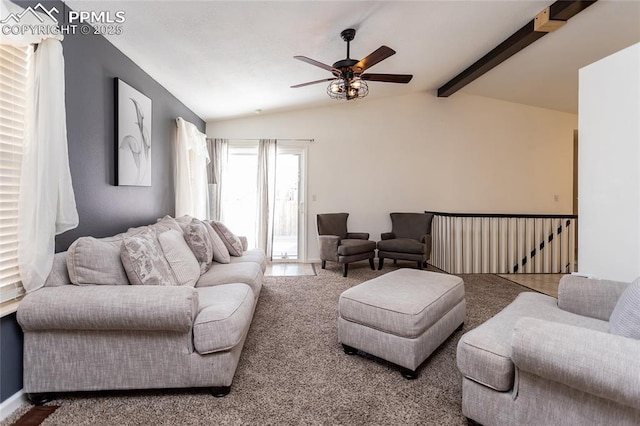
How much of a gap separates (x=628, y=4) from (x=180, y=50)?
4.10 meters

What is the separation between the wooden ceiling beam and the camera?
8.90ft

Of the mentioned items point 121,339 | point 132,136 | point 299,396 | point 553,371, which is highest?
point 132,136

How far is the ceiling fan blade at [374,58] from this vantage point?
243cm

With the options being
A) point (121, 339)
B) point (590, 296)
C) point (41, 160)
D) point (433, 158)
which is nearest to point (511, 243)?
point (433, 158)

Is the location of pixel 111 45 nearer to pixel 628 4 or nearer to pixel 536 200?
pixel 628 4

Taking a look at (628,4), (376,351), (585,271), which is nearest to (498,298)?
(585,271)

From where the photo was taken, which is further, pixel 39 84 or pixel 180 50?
pixel 180 50

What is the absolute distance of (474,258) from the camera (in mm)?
4742

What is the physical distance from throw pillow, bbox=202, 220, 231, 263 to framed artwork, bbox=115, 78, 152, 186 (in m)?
0.85

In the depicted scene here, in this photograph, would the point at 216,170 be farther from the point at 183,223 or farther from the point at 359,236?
the point at 359,236

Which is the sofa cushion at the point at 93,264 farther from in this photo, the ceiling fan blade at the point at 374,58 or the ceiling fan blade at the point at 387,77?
the ceiling fan blade at the point at 387,77

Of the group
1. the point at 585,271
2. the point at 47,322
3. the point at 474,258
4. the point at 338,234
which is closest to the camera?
the point at 47,322

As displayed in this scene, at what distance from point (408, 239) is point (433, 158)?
172cm

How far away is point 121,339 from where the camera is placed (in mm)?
1617
